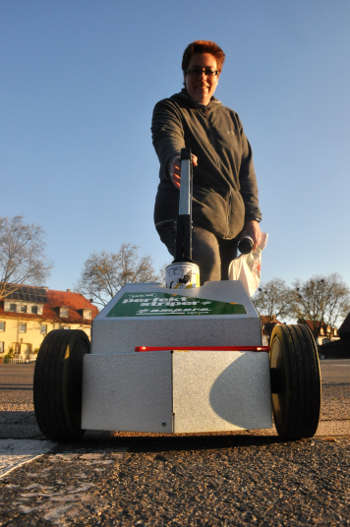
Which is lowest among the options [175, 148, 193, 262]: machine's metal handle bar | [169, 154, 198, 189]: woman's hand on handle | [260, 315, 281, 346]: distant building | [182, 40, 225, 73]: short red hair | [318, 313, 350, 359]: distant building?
[318, 313, 350, 359]: distant building

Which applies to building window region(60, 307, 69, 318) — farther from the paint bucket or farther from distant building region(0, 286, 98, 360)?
the paint bucket

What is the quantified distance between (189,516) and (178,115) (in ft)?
9.65

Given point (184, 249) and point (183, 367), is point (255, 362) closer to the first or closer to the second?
point (183, 367)

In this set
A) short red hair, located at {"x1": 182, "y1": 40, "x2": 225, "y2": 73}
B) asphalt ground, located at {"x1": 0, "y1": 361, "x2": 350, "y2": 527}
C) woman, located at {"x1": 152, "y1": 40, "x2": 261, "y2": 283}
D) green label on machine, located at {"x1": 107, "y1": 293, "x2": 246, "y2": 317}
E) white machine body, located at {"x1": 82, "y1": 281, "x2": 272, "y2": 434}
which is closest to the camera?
asphalt ground, located at {"x1": 0, "y1": 361, "x2": 350, "y2": 527}

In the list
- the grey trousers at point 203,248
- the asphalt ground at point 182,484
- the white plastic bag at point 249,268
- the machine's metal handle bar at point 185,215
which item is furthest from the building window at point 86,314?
the asphalt ground at point 182,484

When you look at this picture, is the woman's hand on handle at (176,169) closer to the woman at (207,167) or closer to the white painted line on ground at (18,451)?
the woman at (207,167)

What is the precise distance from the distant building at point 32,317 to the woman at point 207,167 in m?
36.8

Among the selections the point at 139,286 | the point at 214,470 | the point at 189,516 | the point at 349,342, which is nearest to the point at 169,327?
the point at 139,286

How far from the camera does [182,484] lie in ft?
4.04

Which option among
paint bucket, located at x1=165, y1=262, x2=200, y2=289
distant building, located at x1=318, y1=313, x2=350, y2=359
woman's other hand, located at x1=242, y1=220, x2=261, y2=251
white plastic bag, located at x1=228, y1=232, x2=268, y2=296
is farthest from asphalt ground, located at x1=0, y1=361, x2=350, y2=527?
distant building, located at x1=318, y1=313, x2=350, y2=359

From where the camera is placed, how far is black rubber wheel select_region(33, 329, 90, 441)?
1879mm

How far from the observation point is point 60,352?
1954mm

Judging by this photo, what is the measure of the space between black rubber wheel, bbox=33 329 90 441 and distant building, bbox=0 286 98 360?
38004mm

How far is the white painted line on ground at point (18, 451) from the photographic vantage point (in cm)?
146
